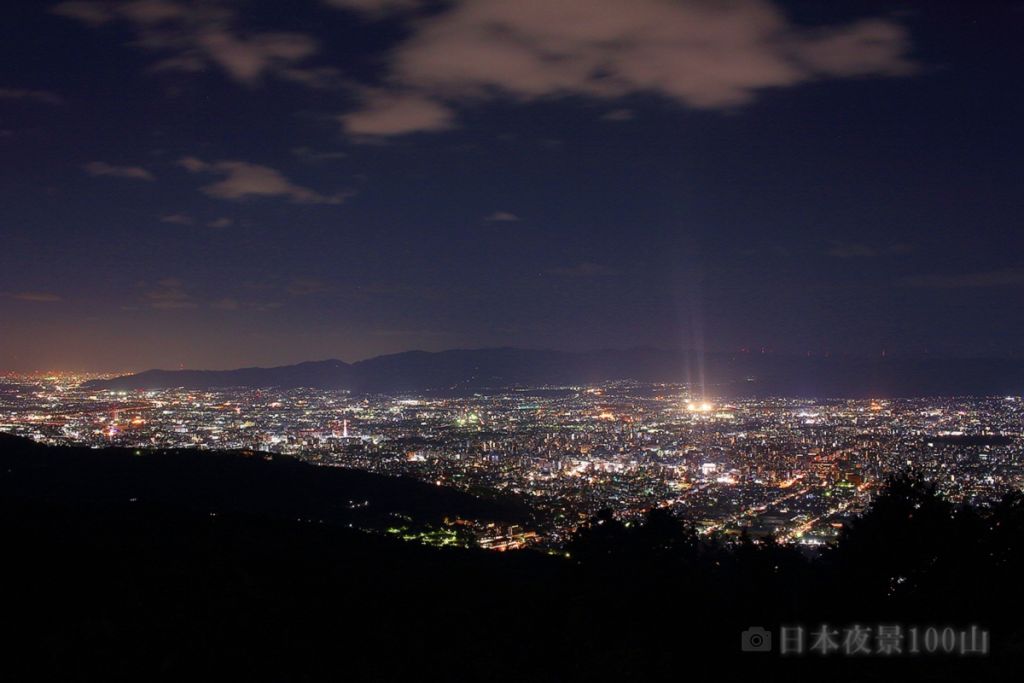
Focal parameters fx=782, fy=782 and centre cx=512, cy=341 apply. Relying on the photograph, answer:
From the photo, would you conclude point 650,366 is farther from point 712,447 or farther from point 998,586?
point 998,586

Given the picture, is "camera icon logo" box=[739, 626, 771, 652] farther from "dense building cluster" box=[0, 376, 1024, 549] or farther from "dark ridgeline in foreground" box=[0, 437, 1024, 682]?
"dense building cluster" box=[0, 376, 1024, 549]

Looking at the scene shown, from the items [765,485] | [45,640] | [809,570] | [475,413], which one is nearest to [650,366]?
[475,413]

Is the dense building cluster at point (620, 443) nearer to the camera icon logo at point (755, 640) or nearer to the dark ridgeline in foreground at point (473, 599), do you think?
the dark ridgeline in foreground at point (473, 599)

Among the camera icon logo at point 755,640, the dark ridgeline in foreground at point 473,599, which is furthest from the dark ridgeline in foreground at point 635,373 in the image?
the camera icon logo at point 755,640

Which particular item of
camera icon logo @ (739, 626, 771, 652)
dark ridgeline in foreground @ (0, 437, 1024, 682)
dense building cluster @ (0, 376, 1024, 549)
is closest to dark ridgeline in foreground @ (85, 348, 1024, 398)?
dense building cluster @ (0, 376, 1024, 549)

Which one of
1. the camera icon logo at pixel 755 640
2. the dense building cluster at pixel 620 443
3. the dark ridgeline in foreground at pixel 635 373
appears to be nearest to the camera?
the camera icon logo at pixel 755 640

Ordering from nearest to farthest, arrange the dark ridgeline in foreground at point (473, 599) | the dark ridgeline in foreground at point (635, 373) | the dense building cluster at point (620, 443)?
the dark ridgeline in foreground at point (473, 599), the dense building cluster at point (620, 443), the dark ridgeline in foreground at point (635, 373)
